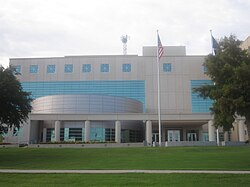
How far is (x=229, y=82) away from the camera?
2175cm

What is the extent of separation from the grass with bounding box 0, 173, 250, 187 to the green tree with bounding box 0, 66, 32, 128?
1339 cm

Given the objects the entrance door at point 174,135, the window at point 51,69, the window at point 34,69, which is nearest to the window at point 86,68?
the window at point 51,69

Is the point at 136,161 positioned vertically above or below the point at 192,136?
below

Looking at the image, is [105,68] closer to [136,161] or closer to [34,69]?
[34,69]

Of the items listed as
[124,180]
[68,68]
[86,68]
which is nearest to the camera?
[124,180]

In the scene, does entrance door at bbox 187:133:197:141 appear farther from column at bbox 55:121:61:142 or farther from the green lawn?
the green lawn

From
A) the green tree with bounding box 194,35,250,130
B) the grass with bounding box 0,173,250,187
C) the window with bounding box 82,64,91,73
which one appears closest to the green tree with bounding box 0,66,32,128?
the grass with bounding box 0,173,250,187

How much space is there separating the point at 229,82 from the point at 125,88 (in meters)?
61.5

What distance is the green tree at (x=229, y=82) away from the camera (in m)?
20.5

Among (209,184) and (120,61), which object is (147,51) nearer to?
(120,61)

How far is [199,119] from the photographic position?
62.0 metres

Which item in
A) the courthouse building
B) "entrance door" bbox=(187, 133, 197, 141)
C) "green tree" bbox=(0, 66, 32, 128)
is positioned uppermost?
the courthouse building

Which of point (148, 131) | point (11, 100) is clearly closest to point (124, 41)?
point (148, 131)

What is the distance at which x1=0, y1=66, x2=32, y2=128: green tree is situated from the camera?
2859 centimetres
